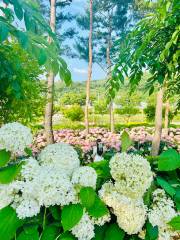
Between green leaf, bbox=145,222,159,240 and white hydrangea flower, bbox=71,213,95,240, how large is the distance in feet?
0.92

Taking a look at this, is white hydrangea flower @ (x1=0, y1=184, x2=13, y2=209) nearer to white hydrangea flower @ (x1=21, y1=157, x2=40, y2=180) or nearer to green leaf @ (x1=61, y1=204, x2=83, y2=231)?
white hydrangea flower @ (x1=21, y1=157, x2=40, y2=180)

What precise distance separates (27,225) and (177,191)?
707mm

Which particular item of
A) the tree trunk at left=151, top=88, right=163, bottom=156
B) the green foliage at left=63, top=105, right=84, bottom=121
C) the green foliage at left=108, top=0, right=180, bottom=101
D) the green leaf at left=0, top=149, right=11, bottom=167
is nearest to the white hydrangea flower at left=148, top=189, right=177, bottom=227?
the green leaf at left=0, top=149, right=11, bottom=167

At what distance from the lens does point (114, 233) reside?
74.5 inches

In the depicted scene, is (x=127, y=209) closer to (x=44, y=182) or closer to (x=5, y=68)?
(x=44, y=182)

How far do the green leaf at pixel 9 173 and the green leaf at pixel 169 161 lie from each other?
65 cm

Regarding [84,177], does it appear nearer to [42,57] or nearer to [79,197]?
[79,197]

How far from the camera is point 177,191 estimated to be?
2.03 meters

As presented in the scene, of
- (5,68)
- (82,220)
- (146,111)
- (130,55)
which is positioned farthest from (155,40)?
(146,111)

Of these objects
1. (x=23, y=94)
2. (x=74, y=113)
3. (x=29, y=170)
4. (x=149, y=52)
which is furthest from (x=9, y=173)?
(x=74, y=113)

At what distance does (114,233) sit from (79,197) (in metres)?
0.25

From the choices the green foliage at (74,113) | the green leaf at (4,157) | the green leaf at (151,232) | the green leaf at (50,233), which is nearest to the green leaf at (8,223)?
the green leaf at (50,233)

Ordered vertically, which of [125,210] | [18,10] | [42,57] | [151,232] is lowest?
[151,232]

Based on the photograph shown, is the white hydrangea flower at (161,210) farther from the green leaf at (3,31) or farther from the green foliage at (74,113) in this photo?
the green foliage at (74,113)
